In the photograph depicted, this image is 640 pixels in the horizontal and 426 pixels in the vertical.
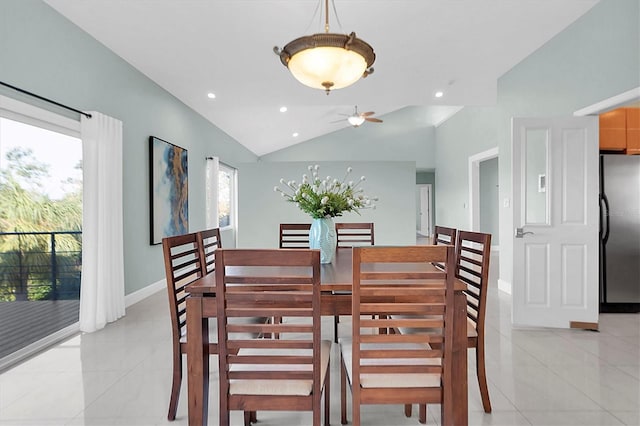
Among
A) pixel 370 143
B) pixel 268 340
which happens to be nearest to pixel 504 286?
pixel 268 340

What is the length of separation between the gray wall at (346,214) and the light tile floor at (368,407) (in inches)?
141

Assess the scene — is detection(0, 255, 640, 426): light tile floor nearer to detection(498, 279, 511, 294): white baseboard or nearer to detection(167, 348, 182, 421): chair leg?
detection(167, 348, 182, 421): chair leg

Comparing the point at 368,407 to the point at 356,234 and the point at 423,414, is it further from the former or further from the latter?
the point at 356,234

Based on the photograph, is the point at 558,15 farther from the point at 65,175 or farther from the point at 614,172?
the point at 65,175

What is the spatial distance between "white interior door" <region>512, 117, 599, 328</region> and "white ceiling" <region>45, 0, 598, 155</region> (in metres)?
0.95

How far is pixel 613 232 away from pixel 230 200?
696cm

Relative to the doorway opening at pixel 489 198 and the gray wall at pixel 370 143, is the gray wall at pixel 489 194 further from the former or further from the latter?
the gray wall at pixel 370 143

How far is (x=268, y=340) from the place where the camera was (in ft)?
4.44

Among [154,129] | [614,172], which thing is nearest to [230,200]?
[154,129]

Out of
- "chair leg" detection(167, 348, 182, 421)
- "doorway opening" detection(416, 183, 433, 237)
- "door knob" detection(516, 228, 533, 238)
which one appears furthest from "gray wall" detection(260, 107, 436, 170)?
"chair leg" detection(167, 348, 182, 421)

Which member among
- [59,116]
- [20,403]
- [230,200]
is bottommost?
[20,403]

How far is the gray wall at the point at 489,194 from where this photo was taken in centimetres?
891

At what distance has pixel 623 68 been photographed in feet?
9.02

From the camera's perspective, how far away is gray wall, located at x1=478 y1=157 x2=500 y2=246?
8.91 metres
